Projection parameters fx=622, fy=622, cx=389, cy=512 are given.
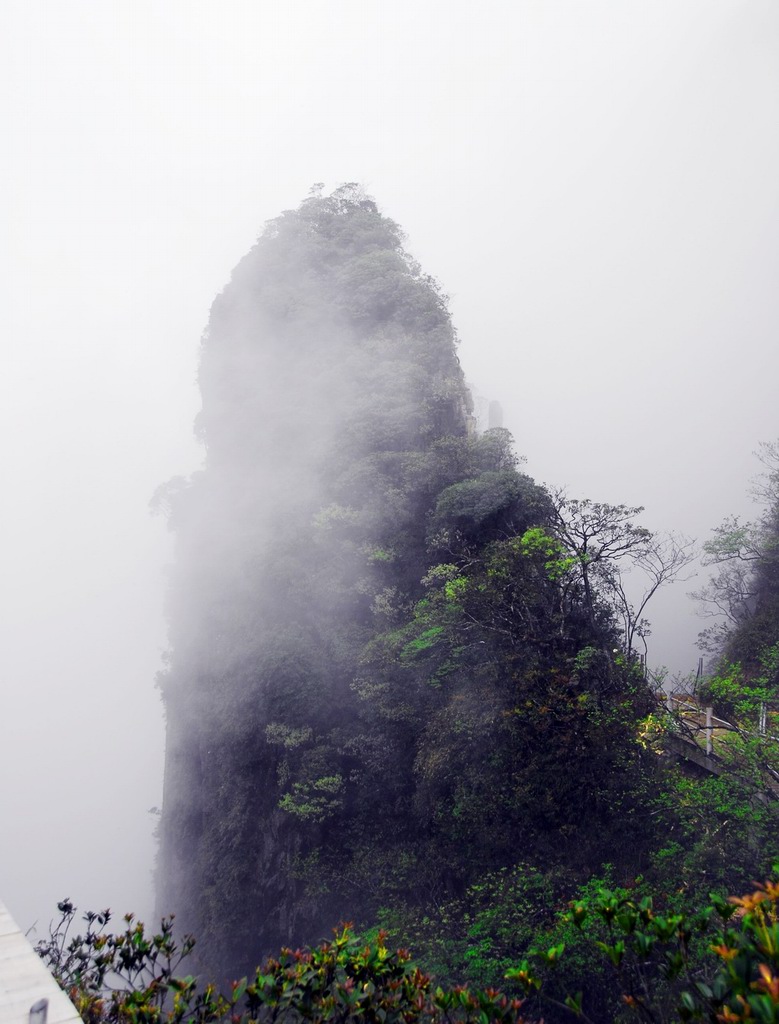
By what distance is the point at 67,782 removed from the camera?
6638 centimetres

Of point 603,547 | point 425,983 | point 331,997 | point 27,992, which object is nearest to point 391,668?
point 603,547

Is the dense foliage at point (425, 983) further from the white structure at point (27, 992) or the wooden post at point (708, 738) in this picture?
the wooden post at point (708, 738)

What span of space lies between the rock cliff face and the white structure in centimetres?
977

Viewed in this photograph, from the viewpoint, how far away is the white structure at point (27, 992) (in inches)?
203

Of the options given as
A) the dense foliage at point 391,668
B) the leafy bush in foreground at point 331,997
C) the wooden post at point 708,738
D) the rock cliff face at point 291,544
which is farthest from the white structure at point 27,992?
the wooden post at point 708,738

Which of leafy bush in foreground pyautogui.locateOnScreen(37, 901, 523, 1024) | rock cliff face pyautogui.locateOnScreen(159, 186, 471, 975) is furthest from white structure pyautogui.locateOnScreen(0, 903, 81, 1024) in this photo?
rock cliff face pyautogui.locateOnScreen(159, 186, 471, 975)

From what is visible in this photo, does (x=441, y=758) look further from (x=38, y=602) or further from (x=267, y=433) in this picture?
(x=38, y=602)

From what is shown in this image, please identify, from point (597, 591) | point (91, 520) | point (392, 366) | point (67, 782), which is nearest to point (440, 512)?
point (597, 591)

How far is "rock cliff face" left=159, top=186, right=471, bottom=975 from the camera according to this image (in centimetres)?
1683

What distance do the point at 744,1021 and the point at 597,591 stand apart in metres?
12.3

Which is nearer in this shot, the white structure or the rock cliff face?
the white structure

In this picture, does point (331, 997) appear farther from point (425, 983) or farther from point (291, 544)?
point (291, 544)

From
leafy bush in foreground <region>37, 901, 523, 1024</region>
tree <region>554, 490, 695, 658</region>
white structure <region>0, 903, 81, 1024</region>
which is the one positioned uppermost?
tree <region>554, 490, 695, 658</region>

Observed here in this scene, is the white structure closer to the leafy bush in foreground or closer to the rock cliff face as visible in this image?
the leafy bush in foreground
